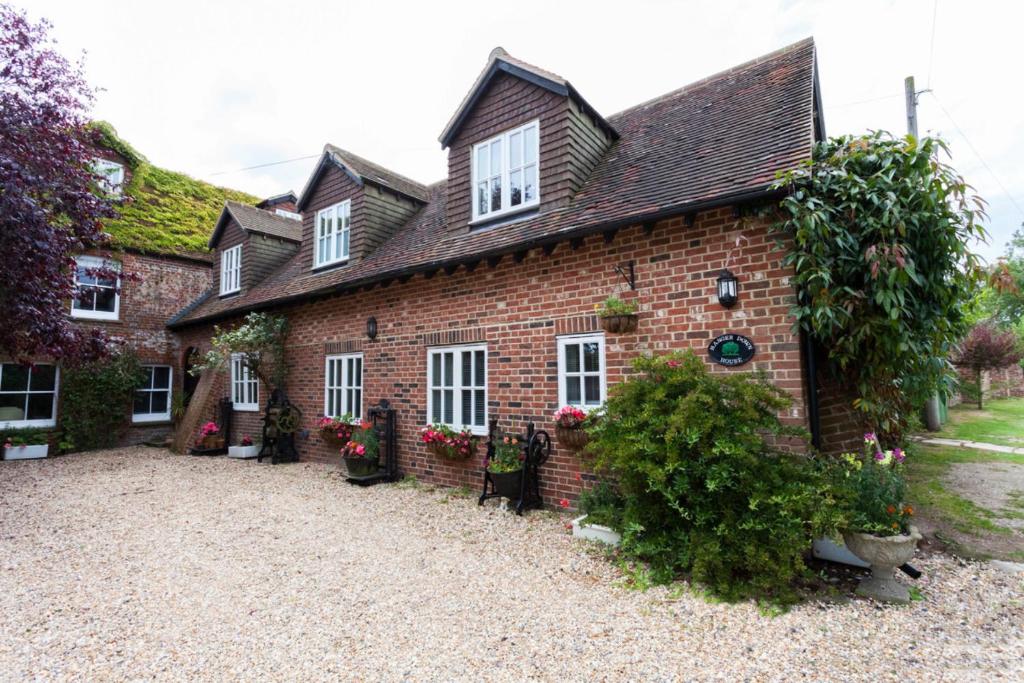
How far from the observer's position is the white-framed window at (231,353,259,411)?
440 inches

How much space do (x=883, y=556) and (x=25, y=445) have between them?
15.9 m

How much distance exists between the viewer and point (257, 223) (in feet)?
42.9

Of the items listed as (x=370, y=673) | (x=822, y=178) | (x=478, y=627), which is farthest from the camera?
(x=822, y=178)

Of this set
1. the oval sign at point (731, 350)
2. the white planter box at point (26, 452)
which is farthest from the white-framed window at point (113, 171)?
the oval sign at point (731, 350)

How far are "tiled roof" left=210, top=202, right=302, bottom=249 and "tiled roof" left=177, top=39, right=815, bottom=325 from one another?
16.3 ft

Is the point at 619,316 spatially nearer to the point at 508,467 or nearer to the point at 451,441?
the point at 508,467

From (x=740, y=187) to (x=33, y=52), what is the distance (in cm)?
1096

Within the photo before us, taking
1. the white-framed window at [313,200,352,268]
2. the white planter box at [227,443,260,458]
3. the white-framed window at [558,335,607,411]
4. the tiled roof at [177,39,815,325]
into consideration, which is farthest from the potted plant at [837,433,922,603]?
the white planter box at [227,443,260,458]

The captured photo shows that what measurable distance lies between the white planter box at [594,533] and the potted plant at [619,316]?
2.12 meters

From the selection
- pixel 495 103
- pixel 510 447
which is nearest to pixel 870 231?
pixel 510 447

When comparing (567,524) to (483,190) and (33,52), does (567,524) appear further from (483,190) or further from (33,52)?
(33,52)

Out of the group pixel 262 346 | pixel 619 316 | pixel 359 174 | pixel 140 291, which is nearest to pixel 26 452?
pixel 140 291

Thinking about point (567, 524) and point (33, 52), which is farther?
point (33, 52)

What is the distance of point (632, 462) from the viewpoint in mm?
4090
